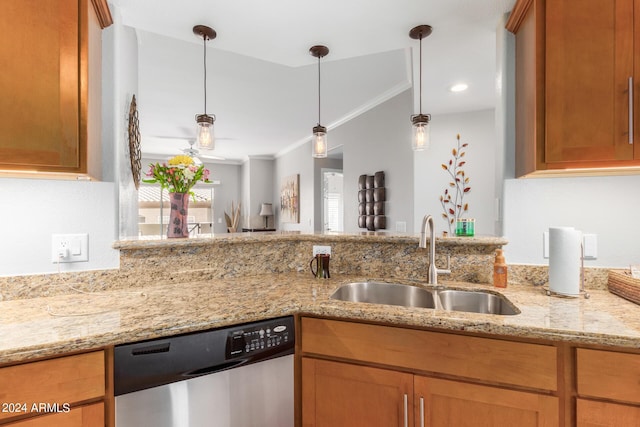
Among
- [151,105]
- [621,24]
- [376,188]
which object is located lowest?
[376,188]

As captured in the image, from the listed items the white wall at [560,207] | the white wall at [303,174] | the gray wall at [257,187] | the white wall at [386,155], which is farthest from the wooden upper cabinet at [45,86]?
the gray wall at [257,187]

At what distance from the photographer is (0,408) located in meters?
0.87

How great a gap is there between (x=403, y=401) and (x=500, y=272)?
2.57 ft

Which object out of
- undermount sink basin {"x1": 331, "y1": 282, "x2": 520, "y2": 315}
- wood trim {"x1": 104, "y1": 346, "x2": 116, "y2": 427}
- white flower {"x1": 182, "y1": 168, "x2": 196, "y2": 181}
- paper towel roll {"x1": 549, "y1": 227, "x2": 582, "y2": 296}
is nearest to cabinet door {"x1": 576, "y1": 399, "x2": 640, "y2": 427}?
undermount sink basin {"x1": 331, "y1": 282, "x2": 520, "y2": 315}

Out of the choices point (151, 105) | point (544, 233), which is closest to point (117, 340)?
point (544, 233)

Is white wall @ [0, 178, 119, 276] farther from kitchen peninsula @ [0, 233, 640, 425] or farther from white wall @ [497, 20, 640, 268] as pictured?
white wall @ [497, 20, 640, 268]

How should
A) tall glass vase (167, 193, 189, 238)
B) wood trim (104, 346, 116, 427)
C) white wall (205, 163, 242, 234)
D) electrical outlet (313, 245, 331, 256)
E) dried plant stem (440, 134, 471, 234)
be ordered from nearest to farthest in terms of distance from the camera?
wood trim (104, 346, 116, 427) → tall glass vase (167, 193, 189, 238) → electrical outlet (313, 245, 331, 256) → dried plant stem (440, 134, 471, 234) → white wall (205, 163, 242, 234)

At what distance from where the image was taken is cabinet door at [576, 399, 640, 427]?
96 cm

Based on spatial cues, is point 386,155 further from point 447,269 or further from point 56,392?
point 56,392

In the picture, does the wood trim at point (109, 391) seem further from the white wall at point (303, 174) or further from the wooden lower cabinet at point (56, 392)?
the white wall at point (303, 174)

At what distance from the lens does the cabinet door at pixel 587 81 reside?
121 centimetres

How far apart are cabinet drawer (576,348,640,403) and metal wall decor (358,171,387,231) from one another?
269 centimetres

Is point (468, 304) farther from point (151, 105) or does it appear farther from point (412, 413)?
point (151, 105)

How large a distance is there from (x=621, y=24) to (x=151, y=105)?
4.31 metres
